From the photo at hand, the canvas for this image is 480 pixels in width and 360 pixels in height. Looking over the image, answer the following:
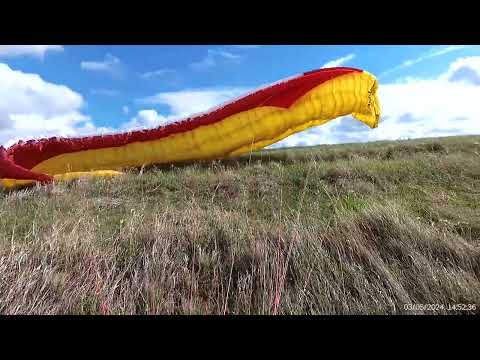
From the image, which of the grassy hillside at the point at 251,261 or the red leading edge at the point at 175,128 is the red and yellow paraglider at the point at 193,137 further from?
the grassy hillside at the point at 251,261

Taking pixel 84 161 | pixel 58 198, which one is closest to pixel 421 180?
pixel 58 198

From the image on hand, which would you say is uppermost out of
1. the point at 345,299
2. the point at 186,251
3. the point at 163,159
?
the point at 163,159

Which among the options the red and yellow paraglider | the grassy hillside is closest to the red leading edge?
the red and yellow paraglider

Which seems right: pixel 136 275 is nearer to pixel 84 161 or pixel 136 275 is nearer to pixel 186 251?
pixel 186 251

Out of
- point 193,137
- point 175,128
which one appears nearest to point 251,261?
point 193,137

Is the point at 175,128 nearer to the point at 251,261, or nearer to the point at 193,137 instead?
the point at 193,137

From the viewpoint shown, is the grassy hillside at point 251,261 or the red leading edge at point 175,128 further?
the red leading edge at point 175,128

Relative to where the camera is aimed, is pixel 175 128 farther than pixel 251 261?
Yes

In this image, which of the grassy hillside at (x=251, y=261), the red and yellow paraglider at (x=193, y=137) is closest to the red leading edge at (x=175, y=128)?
the red and yellow paraglider at (x=193, y=137)

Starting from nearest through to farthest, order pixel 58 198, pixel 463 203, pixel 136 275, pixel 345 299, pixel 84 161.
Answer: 1. pixel 345 299
2. pixel 136 275
3. pixel 463 203
4. pixel 58 198
5. pixel 84 161

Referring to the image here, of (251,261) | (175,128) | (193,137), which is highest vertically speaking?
(175,128)

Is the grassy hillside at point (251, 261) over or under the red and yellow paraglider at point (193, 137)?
under

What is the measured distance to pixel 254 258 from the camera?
12.2 ft
